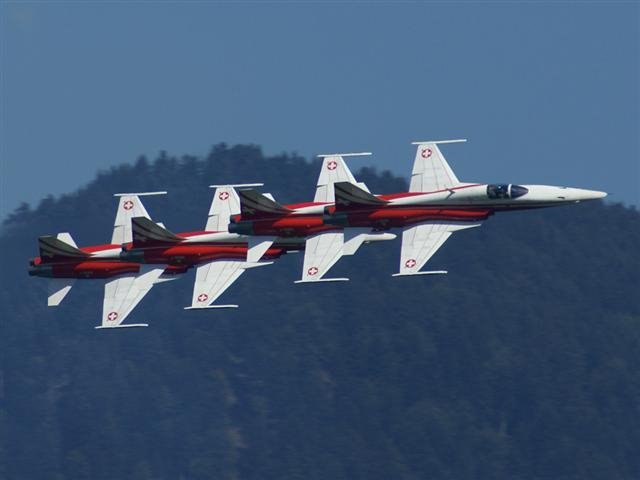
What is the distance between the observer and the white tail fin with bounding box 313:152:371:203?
7425cm

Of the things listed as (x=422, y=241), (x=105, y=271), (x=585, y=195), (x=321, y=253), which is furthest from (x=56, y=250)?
(x=585, y=195)

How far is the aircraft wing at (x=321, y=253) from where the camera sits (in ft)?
233

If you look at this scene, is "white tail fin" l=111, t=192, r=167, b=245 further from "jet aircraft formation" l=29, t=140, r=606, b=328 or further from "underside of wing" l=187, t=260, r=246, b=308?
"underside of wing" l=187, t=260, r=246, b=308

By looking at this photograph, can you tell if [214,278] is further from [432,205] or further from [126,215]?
[432,205]

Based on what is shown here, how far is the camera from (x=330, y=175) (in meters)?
74.8

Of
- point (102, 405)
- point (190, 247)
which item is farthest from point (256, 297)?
point (190, 247)

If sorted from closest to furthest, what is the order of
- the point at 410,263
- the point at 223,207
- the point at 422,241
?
the point at 410,263, the point at 422,241, the point at 223,207

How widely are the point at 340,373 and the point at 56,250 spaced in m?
92.5

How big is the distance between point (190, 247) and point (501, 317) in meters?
105

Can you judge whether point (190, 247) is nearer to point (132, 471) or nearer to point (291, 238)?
point (291, 238)

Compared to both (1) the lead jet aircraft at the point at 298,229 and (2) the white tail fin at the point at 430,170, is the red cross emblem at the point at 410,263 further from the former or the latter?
(2) the white tail fin at the point at 430,170

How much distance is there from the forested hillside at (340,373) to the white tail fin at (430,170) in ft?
259

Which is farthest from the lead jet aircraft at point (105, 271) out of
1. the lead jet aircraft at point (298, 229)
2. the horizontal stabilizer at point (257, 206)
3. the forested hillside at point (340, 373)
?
the forested hillside at point (340, 373)

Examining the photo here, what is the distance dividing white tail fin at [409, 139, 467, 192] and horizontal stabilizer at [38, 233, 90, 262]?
15.3 m
